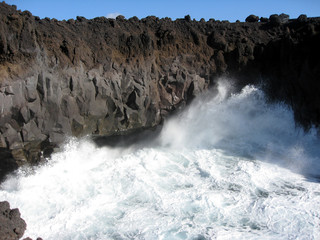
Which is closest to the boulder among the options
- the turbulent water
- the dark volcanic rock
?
the dark volcanic rock

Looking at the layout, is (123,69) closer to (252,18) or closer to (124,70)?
(124,70)

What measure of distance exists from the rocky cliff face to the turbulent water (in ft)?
2.31

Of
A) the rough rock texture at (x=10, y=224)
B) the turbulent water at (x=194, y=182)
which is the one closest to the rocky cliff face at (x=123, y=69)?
the turbulent water at (x=194, y=182)

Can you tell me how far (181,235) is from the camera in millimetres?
6855

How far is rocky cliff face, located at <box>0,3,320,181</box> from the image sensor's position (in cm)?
814

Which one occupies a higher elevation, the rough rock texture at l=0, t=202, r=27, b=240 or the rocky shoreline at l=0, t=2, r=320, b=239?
the rocky shoreline at l=0, t=2, r=320, b=239

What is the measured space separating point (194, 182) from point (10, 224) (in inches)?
177

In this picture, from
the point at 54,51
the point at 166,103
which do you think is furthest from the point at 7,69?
the point at 166,103

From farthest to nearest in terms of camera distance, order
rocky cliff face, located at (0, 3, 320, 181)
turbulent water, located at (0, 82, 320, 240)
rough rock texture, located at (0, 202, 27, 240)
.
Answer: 1. rocky cliff face, located at (0, 3, 320, 181)
2. turbulent water, located at (0, 82, 320, 240)
3. rough rock texture, located at (0, 202, 27, 240)

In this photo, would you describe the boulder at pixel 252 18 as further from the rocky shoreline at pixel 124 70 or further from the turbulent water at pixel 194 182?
the turbulent water at pixel 194 182

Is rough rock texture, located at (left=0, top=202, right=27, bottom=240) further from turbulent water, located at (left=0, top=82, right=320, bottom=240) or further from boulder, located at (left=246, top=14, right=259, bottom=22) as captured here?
boulder, located at (left=246, top=14, right=259, bottom=22)

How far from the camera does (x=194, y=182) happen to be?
8906 mm

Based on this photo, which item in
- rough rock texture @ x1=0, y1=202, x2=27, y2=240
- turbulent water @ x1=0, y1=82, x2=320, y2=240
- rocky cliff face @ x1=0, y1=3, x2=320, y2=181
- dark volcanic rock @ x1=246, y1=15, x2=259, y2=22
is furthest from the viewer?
dark volcanic rock @ x1=246, y1=15, x2=259, y2=22

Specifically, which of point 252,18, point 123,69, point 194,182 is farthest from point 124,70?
point 252,18
